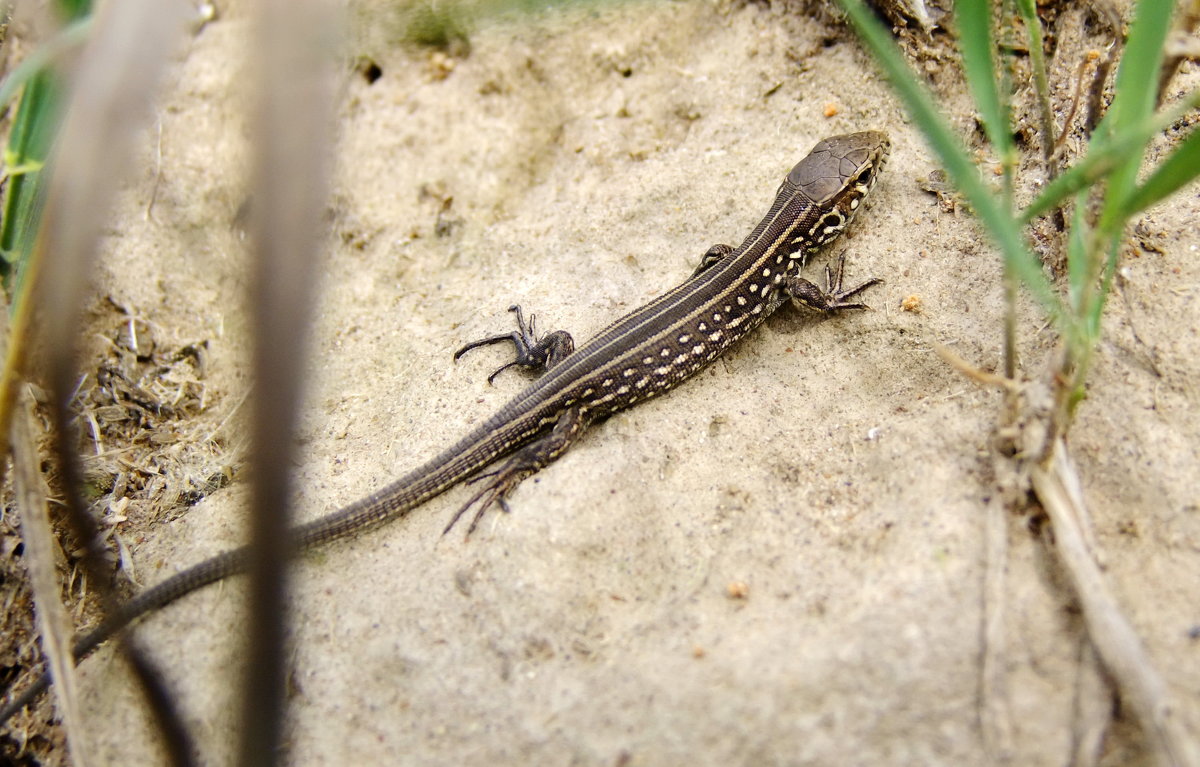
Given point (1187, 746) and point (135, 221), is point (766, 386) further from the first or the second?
point (135, 221)

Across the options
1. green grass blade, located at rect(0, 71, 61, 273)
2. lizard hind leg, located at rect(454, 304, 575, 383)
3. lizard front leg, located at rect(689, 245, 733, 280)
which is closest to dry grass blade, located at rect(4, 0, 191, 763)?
green grass blade, located at rect(0, 71, 61, 273)

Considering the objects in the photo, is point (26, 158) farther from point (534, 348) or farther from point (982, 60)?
point (982, 60)

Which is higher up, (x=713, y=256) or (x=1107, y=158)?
(x=1107, y=158)

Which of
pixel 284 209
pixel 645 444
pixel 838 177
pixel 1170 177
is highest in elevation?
pixel 284 209

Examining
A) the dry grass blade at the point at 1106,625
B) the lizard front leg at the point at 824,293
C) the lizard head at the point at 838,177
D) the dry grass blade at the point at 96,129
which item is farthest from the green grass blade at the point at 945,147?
the lizard head at the point at 838,177

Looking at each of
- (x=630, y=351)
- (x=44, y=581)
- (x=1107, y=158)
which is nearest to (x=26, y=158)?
(x=44, y=581)

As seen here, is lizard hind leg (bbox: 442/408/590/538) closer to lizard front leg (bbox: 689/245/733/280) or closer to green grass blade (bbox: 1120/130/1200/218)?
lizard front leg (bbox: 689/245/733/280)
